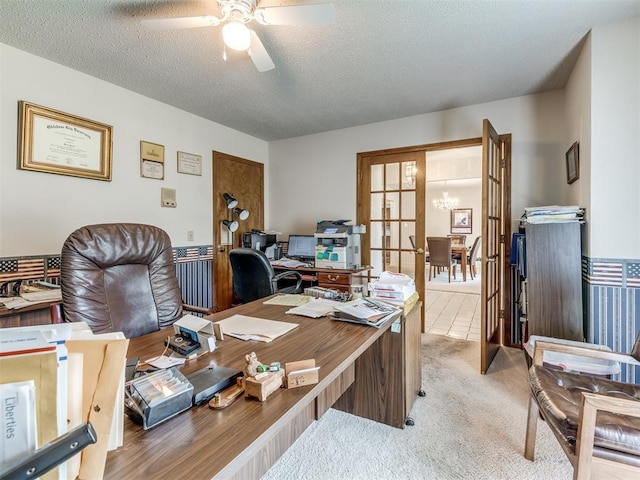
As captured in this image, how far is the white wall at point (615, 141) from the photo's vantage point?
188cm

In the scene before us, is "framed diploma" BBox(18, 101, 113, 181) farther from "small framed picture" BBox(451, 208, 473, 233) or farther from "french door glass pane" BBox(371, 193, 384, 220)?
"small framed picture" BBox(451, 208, 473, 233)

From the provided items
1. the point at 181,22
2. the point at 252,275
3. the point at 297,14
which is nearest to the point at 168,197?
the point at 252,275

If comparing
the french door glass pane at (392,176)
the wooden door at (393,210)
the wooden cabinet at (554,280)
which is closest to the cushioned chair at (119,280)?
the wooden cabinet at (554,280)

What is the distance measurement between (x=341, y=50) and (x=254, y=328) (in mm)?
1950

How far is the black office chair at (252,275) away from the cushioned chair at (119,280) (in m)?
0.76

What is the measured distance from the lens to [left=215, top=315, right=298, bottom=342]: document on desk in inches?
48.3

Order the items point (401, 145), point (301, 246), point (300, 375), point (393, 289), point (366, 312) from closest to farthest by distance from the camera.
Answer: point (300, 375) < point (366, 312) < point (393, 289) < point (401, 145) < point (301, 246)

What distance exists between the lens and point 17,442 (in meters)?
0.46

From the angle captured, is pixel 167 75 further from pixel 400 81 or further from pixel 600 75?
pixel 600 75

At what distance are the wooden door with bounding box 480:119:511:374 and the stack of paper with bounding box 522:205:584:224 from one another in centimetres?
31

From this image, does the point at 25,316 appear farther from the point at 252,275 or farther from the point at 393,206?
the point at 393,206

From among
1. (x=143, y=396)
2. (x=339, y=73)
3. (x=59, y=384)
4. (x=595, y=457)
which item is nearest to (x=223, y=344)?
A: (x=143, y=396)

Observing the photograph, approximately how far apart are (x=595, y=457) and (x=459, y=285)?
16.7ft

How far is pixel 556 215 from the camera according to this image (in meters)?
2.15
